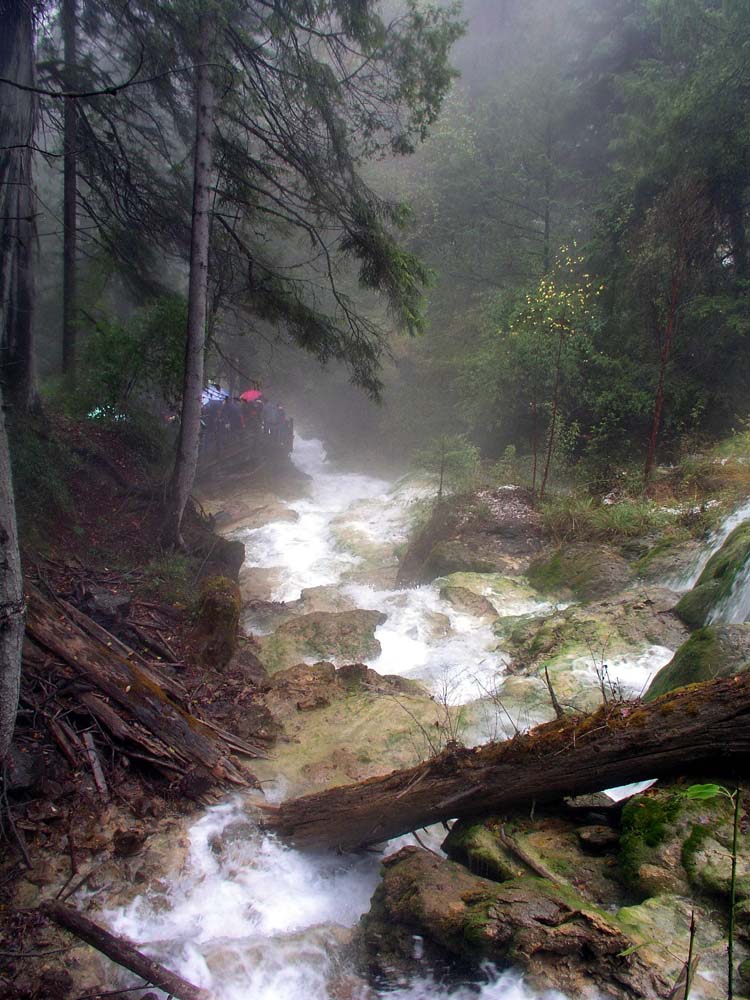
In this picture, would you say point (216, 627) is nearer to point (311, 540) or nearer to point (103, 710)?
point (103, 710)

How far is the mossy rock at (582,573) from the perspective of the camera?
905cm

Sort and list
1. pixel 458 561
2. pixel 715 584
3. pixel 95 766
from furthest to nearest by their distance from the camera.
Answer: pixel 458 561
pixel 715 584
pixel 95 766

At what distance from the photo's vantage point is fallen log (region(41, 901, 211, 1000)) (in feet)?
9.11

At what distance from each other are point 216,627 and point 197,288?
181 inches

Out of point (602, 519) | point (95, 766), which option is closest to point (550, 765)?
point (95, 766)

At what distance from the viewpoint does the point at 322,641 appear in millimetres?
8070

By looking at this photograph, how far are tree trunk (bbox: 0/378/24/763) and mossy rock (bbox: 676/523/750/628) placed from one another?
6732 mm

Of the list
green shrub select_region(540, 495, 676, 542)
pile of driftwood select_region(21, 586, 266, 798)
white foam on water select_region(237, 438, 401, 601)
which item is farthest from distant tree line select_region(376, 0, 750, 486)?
pile of driftwood select_region(21, 586, 266, 798)

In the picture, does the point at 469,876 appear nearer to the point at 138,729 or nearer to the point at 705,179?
the point at 138,729

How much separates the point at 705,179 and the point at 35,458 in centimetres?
1346

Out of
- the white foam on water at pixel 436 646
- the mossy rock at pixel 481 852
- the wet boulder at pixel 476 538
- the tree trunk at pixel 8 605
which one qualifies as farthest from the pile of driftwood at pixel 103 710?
the wet boulder at pixel 476 538

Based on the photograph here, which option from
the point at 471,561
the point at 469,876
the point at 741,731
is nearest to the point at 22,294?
the point at 471,561

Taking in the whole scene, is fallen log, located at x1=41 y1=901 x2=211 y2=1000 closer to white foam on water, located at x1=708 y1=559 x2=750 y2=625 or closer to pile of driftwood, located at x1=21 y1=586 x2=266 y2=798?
pile of driftwood, located at x1=21 y1=586 x2=266 y2=798

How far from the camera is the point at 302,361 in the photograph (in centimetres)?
2500
